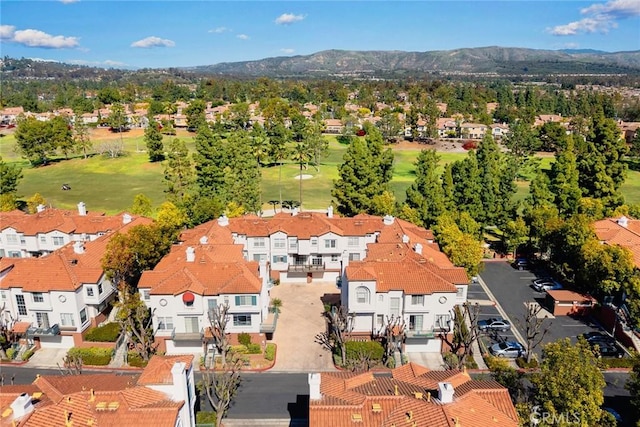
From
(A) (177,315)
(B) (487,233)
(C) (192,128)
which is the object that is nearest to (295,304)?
(A) (177,315)

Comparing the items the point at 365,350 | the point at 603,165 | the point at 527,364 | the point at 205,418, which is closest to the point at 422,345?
the point at 365,350

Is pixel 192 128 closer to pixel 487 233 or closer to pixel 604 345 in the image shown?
pixel 487 233

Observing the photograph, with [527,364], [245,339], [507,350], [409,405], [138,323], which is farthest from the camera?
[138,323]

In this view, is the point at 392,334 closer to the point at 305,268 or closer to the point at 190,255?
the point at 305,268

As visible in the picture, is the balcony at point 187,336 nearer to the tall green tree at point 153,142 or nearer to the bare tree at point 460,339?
the bare tree at point 460,339

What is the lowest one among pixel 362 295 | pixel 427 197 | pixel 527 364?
pixel 527 364

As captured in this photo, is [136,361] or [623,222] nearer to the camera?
[136,361]

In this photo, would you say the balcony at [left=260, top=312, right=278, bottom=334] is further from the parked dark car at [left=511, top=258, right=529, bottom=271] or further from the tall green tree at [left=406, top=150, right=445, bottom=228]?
the parked dark car at [left=511, top=258, right=529, bottom=271]
